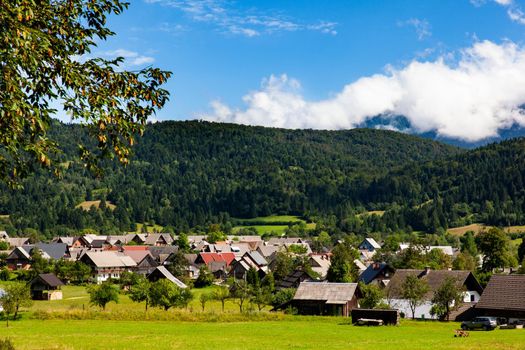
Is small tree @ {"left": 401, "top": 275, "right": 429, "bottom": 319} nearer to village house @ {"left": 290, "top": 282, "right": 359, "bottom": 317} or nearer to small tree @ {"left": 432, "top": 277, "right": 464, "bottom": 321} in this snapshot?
small tree @ {"left": 432, "top": 277, "right": 464, "bottom": 321}

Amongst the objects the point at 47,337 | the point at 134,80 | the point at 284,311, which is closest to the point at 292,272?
the point at 284,311

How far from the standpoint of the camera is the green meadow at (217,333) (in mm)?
37312

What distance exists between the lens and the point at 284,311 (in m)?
72.3

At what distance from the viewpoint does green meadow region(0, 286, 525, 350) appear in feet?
122

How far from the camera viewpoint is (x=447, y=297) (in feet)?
211

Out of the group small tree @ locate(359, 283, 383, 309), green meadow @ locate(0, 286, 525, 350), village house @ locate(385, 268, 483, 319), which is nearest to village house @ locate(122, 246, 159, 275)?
green meadow @ locate(0, 286, 525, 350)

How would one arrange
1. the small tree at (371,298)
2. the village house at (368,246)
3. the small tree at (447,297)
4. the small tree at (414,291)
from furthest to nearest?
the village house at (368,246)
the small tree at (414,291)
the small tree at (371,298)
the small tree at (447,297)

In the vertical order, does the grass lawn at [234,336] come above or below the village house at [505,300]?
below

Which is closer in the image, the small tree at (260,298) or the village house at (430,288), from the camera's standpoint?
the village house at (430,288)

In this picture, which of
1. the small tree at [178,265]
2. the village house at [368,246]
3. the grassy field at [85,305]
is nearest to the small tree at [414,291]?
the grassy field at [85,305]

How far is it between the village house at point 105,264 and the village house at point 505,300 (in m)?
73.6

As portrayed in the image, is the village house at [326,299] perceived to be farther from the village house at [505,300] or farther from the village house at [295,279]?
the village house at [295,279]

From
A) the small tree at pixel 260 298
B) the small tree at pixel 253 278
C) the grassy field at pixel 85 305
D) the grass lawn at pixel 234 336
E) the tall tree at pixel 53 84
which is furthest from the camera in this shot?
the small tree at pixel 253 278

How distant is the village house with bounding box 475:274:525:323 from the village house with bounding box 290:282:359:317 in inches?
552
